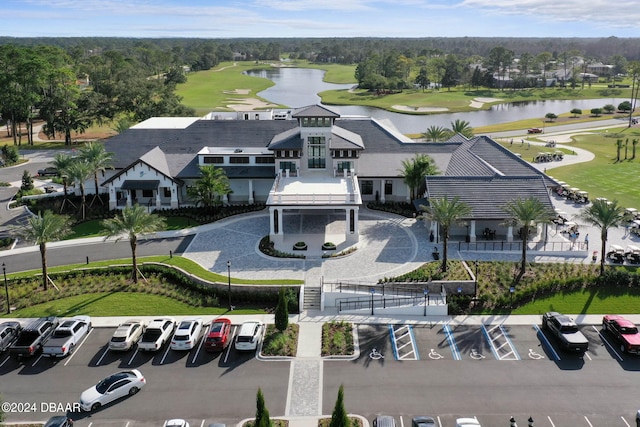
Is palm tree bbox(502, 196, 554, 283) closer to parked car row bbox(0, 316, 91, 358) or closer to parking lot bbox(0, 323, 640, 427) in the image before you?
parking lot bbox(0, 323, 640, 427)

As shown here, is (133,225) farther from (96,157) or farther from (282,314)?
(96,157)

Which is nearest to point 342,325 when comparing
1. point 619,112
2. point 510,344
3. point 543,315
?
point 510,344

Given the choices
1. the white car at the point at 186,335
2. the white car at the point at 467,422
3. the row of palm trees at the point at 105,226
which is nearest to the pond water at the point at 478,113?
the row of palm trees at the point at 105,226

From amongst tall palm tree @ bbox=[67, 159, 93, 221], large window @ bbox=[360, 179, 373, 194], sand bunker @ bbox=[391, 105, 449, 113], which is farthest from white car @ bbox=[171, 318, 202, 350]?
sand bunker @ bbox=[391, 105, 449, 113]

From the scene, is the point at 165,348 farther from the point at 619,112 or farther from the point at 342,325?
the point at 619,112

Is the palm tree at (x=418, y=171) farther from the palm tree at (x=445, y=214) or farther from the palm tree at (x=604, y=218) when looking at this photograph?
the palm tree at (x=604, y=218)

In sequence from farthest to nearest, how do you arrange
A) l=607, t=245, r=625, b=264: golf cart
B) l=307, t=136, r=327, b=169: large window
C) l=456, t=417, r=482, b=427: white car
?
l=307, t=136, r=327, b=169: large window → l=607, t=245, r=625, b=264: golf cart → l=456, t=417, r=482, b=427: white car

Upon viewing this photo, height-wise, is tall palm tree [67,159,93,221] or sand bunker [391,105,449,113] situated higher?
sand bunker [391,105,449,113]
